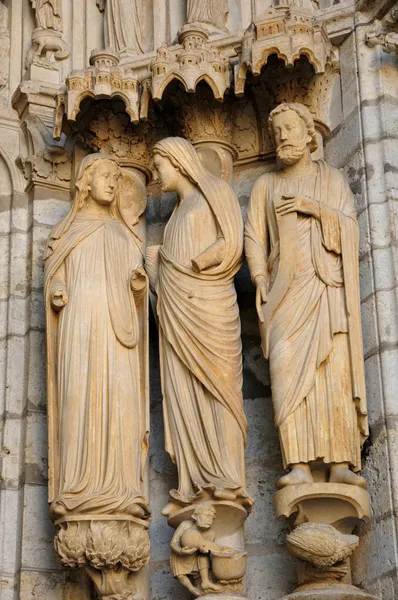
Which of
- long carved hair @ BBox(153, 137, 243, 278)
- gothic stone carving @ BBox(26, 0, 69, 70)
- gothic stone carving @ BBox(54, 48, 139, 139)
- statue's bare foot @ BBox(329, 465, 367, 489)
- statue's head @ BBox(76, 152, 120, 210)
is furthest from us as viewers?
gothic stone carving @ BBox(26, 0, 69, 70)

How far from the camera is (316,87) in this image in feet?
25.2

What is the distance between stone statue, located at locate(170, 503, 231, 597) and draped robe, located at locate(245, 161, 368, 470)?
0.48m

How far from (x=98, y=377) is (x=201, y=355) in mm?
512

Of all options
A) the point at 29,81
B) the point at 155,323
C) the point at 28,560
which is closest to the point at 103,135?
the point at 29,81

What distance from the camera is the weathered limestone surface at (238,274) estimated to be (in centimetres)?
685

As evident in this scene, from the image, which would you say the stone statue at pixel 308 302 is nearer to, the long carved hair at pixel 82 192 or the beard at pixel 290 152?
the beard at pixel 290 152

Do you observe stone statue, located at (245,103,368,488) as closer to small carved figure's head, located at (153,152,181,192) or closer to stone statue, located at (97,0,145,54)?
small carved figure's head, located at (153,152,181,192)

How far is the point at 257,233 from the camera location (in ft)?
23.5

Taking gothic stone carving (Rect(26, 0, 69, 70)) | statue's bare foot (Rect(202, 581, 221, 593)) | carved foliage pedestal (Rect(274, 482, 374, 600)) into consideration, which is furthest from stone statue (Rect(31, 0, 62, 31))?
statue's bare foot (Rect(202, 581, 221, 593))

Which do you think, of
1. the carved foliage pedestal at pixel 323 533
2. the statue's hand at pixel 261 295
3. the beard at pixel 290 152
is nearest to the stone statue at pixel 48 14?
the beard at pixel 290 152

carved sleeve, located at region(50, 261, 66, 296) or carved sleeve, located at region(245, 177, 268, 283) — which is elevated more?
carved sleeve, located at region(245, 177, 268, 283)

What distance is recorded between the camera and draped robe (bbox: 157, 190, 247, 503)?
22.2ft

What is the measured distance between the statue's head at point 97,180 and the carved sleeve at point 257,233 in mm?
747

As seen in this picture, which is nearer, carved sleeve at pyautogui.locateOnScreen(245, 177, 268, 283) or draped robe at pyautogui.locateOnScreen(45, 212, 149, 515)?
draped robe at pyautogui.locateOnScreen(45, 212, 149, 515)
